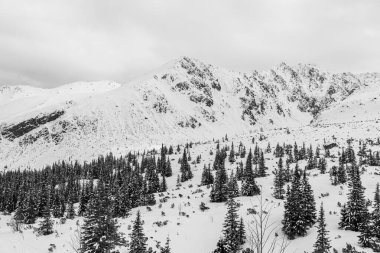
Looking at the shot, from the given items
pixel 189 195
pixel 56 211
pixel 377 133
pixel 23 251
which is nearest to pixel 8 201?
pixel 56 211

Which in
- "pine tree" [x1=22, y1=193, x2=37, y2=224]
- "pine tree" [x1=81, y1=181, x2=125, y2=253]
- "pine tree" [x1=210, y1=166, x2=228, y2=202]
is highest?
"pine tree" [x1=81, y1=181, x2=125, y2=253]

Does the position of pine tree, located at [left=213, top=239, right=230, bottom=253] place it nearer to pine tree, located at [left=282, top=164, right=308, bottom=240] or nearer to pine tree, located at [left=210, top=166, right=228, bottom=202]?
pine tree, located at [left=282, top=164, right=308, bottom=240]

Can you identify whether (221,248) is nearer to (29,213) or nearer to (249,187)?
(249,187)

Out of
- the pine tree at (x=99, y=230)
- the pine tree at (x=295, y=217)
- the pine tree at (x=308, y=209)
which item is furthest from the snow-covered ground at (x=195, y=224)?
the pine tree at (x=99, y=230)

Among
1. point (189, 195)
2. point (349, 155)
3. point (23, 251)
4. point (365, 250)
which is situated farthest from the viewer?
point (349, 155)

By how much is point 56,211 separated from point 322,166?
70.8m

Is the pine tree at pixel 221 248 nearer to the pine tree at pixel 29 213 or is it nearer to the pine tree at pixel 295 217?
the pine tree at pixel 295 217

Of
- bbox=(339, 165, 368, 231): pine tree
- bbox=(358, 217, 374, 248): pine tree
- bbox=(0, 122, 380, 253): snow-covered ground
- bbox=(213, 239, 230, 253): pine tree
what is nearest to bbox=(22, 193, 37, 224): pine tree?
bbox=(0, 122, 380, 253): snow-covered ground

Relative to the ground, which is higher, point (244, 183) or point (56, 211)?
point (244, 183)

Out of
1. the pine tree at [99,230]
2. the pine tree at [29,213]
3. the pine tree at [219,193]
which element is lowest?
the pine tree at [29,213]

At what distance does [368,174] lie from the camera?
84500 millimetres

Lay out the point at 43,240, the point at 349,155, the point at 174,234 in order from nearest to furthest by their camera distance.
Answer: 1. the point at 43,240
2. the point at 174,234
3. the point at 349,155

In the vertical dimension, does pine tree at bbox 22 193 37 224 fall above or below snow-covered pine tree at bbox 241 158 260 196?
below

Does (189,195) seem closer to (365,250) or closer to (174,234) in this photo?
(174,234)
